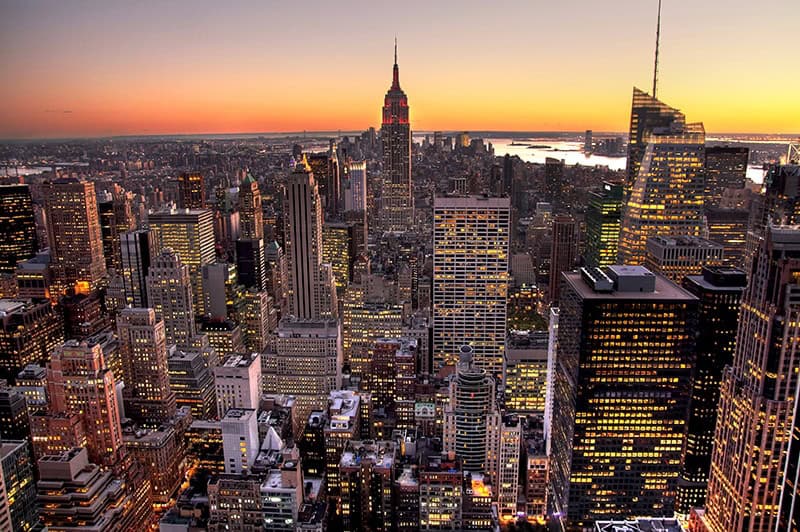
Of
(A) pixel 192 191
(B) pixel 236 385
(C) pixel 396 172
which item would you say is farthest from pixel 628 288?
(C) pixel 396 172

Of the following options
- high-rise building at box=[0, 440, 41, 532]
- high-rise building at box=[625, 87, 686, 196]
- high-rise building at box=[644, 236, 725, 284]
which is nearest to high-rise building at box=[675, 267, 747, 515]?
high-rise building at box=[644, 236, 725, 284]

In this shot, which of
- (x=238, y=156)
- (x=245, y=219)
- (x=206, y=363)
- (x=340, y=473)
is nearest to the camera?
(x=340, y=473)

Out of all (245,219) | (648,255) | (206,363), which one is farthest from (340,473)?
(245,219)

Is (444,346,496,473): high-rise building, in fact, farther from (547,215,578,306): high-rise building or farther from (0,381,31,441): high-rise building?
(547,215,578,306): high-rise building

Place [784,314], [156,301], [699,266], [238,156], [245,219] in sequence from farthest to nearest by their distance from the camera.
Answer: [245,219]
[238,156]
[156,301]
[699,266]
[784,314]

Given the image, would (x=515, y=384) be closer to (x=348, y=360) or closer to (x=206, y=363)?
(x=348, y=360)

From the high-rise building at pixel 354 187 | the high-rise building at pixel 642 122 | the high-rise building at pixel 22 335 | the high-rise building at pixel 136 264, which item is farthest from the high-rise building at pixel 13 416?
the high-rise building at pixel 354 187

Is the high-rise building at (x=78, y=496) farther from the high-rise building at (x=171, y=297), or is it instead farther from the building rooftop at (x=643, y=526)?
the building rooftop at (x=643, y=526)
